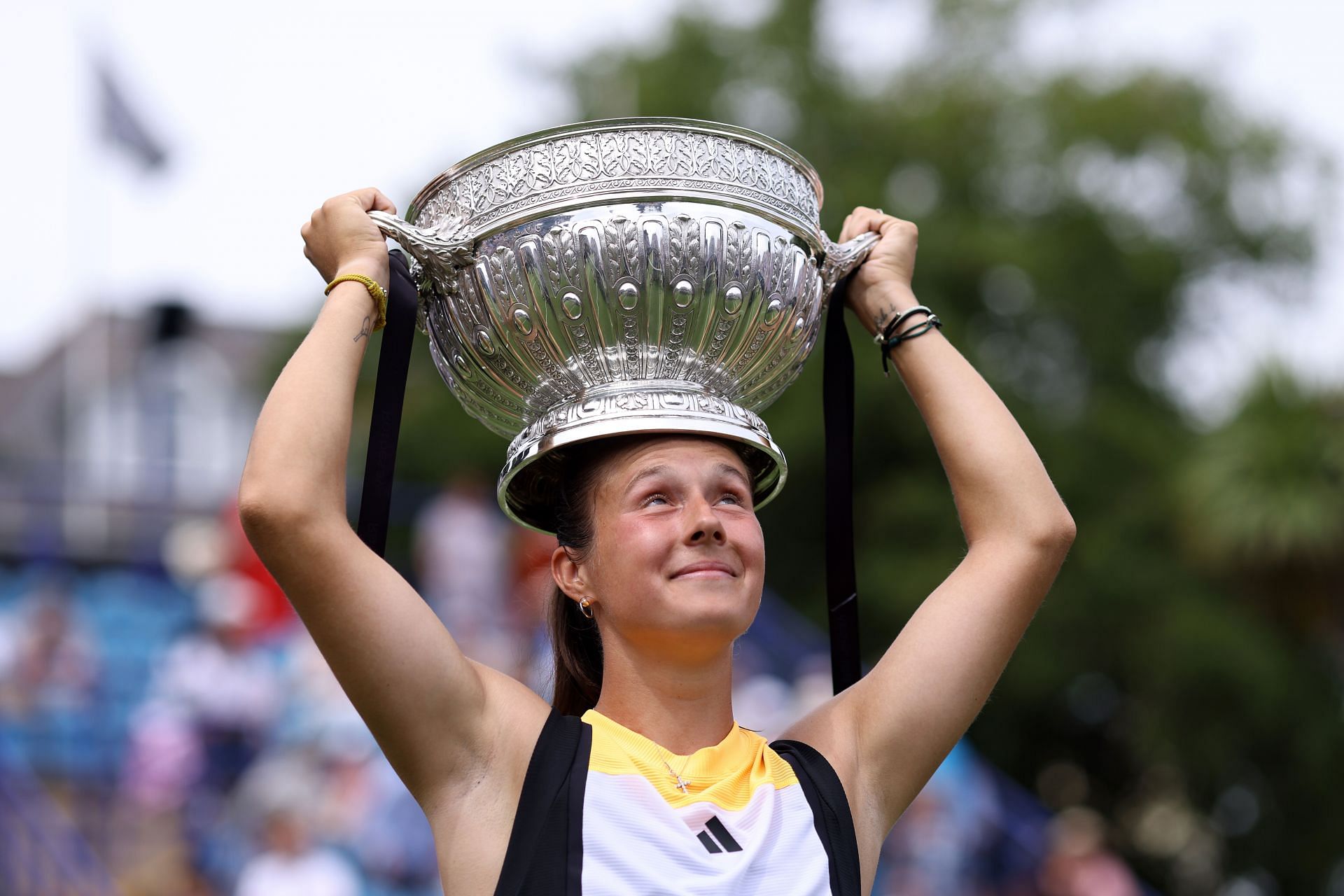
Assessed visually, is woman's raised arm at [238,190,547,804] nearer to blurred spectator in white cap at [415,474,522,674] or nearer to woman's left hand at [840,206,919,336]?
woman's left hand at [840,206,919,336]

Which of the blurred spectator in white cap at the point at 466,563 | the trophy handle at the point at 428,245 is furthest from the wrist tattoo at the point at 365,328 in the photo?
the blurred spectator in white cap at the point at 466,563

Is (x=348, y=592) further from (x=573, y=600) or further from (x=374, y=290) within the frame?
(x=573, y=600)

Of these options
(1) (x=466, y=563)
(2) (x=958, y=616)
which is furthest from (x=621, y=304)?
(1) (x=466, y=563)

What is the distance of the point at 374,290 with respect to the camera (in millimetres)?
2715

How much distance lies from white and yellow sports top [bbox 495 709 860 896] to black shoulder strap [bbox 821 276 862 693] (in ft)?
1.06

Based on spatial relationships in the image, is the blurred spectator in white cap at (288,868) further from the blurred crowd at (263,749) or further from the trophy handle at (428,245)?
the trophy handle at (428,245)

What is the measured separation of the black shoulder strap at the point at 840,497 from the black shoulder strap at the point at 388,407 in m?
0.84

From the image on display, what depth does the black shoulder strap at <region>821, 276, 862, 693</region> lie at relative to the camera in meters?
3.07

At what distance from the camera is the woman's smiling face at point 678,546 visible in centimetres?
270

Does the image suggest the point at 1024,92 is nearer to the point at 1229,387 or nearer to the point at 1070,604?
the point at 1229,387

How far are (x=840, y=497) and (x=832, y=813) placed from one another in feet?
2.40

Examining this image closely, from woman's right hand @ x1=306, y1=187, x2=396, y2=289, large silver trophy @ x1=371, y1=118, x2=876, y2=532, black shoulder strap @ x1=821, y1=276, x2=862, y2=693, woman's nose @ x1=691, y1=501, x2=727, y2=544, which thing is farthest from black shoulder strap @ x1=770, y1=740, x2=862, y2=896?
woman's right hand @ x1=306, y1=187, x2=396, y2=289

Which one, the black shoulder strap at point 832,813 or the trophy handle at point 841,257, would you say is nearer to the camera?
the black shoulder strap at point 832,813

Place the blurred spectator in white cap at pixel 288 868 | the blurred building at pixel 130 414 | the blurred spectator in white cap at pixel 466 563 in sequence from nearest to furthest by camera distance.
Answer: the blurred spectator in white cap at pixel 288 868 → the blurred spectator in white cap at pixel 466 563 → the blurred building at pixel 130 414
